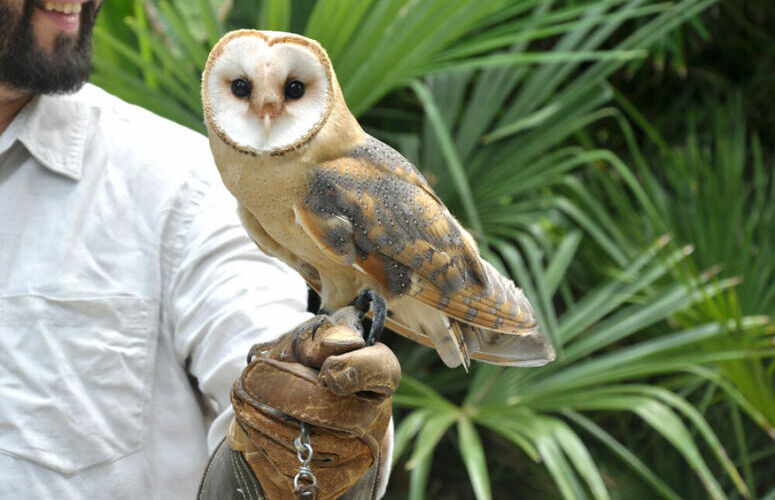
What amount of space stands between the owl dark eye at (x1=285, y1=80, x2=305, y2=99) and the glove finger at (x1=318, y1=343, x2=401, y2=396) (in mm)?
242

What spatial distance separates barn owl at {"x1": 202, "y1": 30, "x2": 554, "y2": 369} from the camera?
93 centimetres

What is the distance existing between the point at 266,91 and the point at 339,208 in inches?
5.1

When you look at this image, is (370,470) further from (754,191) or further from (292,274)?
(754,191)

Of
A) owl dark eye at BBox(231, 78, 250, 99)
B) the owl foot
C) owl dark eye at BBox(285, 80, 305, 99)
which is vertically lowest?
the owl foot

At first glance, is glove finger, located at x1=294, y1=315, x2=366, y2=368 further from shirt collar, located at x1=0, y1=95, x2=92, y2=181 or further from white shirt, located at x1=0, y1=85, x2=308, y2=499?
shirt collar, located at x1=0, y1=95, x2=92, y2=181

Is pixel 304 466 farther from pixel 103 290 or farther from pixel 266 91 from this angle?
pixel 103 290

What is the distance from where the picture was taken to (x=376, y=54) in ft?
6.32

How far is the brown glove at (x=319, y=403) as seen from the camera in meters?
0.97

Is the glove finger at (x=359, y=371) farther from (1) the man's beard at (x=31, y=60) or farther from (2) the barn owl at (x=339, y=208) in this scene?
(1) the man's beard at (x=31, y=60)

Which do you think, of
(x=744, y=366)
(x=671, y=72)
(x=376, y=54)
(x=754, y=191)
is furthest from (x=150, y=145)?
(x=671, y=72)

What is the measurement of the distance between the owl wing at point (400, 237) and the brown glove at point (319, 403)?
2.7 inches

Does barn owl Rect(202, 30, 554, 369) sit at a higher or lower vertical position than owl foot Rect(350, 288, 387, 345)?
higher

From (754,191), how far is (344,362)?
211 cm

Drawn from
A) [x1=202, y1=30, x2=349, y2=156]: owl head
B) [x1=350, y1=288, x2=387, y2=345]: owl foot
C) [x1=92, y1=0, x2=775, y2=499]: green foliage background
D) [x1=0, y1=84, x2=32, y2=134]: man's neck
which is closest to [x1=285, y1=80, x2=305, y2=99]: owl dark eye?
[x1=202, y1=30, x2=349, y2=156]: owl head
